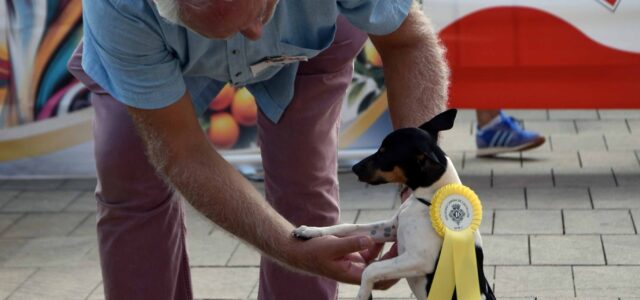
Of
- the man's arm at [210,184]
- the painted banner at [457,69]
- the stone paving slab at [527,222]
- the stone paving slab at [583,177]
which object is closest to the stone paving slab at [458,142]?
the painted banner at [457,69]

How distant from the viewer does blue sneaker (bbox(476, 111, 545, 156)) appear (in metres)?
5.99

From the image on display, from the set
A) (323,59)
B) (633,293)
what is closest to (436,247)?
(323,59)

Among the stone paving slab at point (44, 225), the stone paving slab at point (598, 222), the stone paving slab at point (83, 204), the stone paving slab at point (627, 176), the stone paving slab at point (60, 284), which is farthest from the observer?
the stone paving slab at point (83, 204)

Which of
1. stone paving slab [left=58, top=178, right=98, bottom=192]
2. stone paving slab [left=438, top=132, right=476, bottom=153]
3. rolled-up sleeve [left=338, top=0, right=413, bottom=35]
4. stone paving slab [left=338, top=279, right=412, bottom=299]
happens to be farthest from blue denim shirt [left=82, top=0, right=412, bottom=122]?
stone paving slab [left=438, top=132, right=476, bottom=153]

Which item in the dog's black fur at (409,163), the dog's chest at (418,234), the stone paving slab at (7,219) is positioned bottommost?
the stone paving slab at (7,219)

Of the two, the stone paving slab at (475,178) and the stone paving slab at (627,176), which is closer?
the stone paving slab at (627,176)

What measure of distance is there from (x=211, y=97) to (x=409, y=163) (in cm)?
84

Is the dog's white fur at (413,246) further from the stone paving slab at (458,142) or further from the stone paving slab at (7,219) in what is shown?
the stone paving slab at (458,142)

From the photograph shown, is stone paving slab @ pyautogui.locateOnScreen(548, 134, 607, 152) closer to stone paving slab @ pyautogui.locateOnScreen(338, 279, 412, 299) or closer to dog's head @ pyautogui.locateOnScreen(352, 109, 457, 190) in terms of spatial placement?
stone paving slab @ pyautogui.locateOnScreen(338, 279, 412, 299)

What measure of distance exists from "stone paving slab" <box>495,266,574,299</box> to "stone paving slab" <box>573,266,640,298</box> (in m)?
0.04

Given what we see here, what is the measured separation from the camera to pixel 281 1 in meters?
2.83

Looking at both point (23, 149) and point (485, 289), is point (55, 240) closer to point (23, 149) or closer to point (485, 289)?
point (23, 149)

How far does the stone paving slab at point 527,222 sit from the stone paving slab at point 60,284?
153cm

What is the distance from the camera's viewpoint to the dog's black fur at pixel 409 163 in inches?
102
